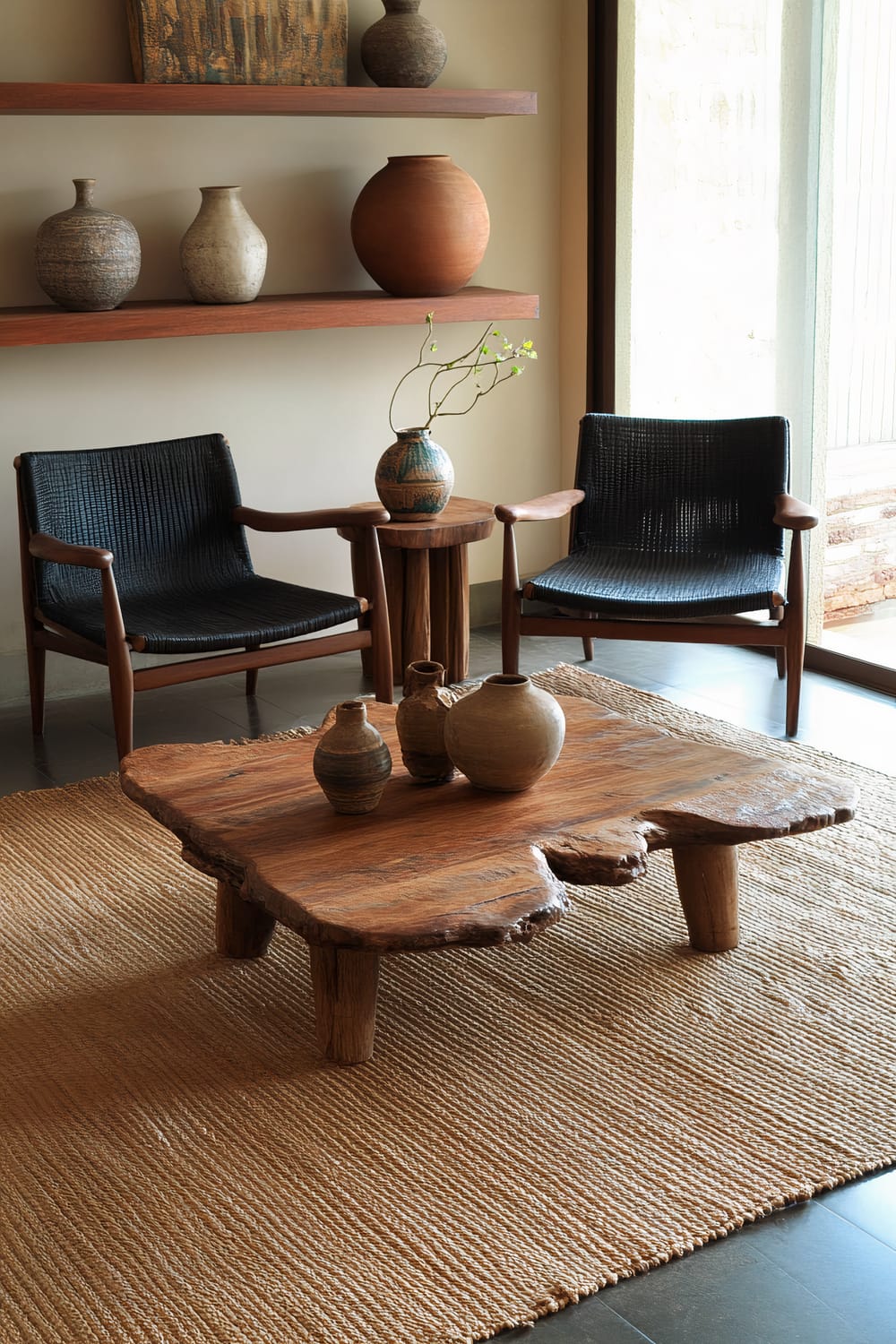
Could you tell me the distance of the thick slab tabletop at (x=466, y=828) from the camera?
1.95m

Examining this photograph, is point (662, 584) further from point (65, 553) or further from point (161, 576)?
point (65, 553)

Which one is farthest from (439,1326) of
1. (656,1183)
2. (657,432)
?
(657,432)

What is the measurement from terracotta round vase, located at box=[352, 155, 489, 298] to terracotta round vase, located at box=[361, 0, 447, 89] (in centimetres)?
22

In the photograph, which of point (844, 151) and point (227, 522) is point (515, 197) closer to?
point (844, 151)

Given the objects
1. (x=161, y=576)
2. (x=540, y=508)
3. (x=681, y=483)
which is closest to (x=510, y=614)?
(x=540, y=508)

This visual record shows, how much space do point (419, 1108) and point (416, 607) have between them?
211 cm

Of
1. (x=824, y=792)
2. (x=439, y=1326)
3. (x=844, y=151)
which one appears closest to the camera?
(x=439, y=1326)

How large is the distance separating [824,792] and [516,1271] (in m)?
1.00

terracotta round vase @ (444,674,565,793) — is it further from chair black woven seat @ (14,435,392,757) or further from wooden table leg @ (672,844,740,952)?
chair black woven seat @ (14,435,392,757)

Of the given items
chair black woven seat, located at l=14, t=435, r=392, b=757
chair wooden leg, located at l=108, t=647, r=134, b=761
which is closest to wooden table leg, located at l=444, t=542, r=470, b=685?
chair black woven seat, located at l=14, t=435, r=392, b=757

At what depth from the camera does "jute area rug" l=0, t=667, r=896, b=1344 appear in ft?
5.67

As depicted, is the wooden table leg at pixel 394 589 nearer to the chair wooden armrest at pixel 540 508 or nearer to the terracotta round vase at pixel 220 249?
the chair wooden armrest at pixel 540 508

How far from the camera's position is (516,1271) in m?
1.74

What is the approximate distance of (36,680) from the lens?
377 centimetres
